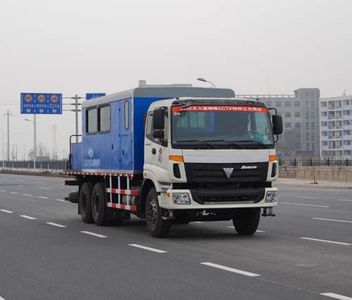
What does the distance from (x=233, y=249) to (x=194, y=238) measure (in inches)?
81.7

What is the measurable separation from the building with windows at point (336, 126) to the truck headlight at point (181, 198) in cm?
16063

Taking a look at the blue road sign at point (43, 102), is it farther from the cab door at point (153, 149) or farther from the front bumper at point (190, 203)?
the front bumper at point (190, 203)

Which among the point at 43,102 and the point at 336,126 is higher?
the point at 336,126

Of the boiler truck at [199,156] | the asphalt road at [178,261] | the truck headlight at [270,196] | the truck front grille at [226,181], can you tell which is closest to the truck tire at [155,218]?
the boiler truck at [199,156]

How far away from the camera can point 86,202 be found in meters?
18.6

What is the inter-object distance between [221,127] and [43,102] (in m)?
51.2

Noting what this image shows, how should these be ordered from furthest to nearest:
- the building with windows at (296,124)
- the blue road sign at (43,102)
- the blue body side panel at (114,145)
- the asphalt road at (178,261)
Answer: the building with windows at (296,124)
the blue road sign at (43,102)
the blue body side panel at (114,145)
the asphalt road at (178,261)

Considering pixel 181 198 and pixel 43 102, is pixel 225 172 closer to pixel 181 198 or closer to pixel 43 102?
pixel 181 198

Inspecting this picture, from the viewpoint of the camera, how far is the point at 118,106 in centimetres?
1617

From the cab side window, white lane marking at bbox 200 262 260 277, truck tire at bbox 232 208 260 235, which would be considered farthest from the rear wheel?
white lane marking at bbox 200 262 260 277

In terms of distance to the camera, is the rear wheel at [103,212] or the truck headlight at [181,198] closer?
the truck headlight at [181,198]

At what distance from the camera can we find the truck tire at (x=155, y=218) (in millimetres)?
14109

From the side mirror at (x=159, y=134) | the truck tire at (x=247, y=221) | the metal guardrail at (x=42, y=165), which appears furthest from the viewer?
the metal guardrail at (x=42, y=165)

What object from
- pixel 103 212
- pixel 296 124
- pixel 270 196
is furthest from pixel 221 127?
pixel 296 124
